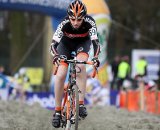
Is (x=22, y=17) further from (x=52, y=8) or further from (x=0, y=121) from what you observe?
(x=0, y=121)

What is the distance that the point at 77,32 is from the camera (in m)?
7.71

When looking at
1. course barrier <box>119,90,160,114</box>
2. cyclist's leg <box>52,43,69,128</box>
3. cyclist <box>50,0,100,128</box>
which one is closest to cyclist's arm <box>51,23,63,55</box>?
cyclist <box>50,0,100,128</box>

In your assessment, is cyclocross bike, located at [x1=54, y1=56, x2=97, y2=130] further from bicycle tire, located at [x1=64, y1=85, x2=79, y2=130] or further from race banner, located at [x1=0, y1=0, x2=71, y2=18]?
race banner, located at [x1=0, y1=0, x2=71, y2=18]

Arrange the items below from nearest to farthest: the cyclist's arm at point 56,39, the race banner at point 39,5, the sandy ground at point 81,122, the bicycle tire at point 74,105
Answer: the bicycle tire at point 74,105 < the cyclist's arm at point 56,39 < the sandy ground at point 81,122 < the race banner at point 39,5

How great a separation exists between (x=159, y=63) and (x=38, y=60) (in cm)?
1221

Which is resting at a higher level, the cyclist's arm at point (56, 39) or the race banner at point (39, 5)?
the race banner at point (39, 5)

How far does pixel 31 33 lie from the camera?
46219mm

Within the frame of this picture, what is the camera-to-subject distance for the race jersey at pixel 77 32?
7.60m

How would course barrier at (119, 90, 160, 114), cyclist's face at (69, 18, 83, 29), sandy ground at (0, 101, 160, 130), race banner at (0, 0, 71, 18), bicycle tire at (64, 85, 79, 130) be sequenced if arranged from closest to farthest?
1. bicycle tire at (64, 85, 79, 130)
2. cyclist's face at (69, 18, 83, 29)
3. sandy ground at (0, 101, 160, 130)
4. course barrier at (119, 90, 160, 114)
5. race banner at (0, 0, 71, 18)

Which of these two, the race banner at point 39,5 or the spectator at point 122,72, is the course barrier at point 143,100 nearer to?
the race banner at point 39,5

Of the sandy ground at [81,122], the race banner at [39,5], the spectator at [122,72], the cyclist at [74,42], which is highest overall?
the race banner at [39,5]

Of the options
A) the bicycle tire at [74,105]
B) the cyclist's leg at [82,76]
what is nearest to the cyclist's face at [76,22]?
the cyclist's leg at [82,76]

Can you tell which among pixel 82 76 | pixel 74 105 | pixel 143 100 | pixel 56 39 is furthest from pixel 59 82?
pixel 143 100

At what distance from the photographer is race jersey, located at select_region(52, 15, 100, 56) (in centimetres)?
760
